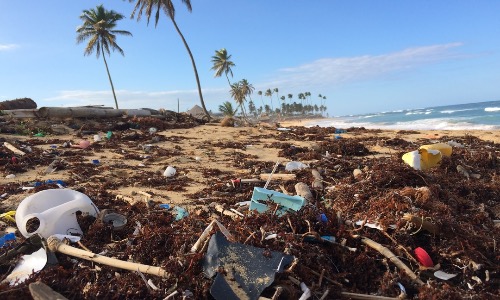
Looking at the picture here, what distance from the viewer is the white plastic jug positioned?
3.42 m

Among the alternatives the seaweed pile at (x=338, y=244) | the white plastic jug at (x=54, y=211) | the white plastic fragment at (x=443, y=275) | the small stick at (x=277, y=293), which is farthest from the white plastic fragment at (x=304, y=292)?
the white plastic jug at (x=54, y=211)

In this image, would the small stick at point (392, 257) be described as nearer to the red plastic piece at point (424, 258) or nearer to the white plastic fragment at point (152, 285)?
the red plastic piece at point (424, 258)

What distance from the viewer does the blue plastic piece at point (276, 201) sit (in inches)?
144

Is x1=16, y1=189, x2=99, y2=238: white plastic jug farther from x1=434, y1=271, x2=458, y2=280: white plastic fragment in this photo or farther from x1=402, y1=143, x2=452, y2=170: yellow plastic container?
x1=402, y1=143, x2=452, y2=170: yellow plastic container

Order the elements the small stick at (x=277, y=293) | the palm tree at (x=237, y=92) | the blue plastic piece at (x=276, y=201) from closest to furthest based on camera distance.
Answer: the small stick at (x=277, y=293) < the blue plastic piece at (x=276, y=201) < the palm tree at (x=237, y=92)

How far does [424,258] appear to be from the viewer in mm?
2793

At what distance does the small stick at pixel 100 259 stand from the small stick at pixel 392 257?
168 centimetres

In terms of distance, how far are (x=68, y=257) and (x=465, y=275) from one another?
3.32m

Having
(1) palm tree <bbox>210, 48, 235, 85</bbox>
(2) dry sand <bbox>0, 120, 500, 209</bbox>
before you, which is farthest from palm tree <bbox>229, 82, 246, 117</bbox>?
(2) dry sand <bbox>0, 120, 500, 209</bbox>

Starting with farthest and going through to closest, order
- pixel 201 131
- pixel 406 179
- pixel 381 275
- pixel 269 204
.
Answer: pixel 201 131 → pixel 406 179 → pixel 269 204 → pixel 381 275

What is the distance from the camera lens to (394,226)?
3.08 meters

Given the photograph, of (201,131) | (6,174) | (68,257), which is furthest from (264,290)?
(201,131)

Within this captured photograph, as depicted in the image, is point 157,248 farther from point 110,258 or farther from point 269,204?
point 269,204

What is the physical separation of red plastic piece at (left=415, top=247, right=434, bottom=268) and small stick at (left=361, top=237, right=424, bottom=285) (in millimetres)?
189
